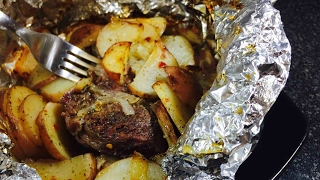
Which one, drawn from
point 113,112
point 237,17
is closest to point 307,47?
point 237,17

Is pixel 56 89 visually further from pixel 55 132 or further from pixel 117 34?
pixel 117 34

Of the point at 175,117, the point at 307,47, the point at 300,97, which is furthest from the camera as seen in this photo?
the point at 307,47

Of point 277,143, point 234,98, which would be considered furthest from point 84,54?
point 277,143

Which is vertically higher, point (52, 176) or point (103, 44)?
point (103, 44)

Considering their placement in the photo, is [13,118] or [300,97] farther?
[300,97]

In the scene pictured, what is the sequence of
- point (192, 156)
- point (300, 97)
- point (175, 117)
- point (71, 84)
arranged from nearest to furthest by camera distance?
point (192, 156), point (175, 117), point (71, 84), point (300, 97)

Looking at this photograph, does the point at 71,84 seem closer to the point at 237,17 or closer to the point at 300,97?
the point at 237,17
